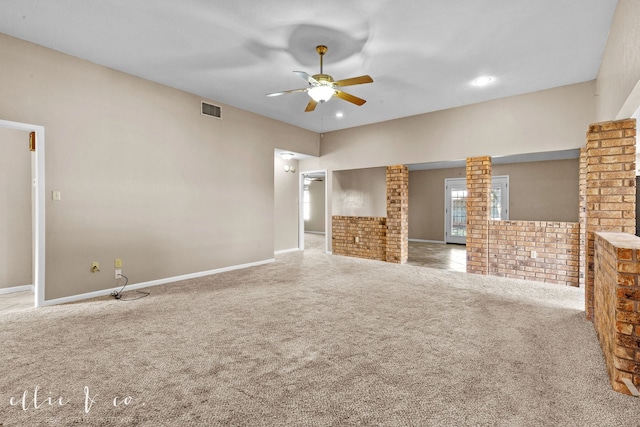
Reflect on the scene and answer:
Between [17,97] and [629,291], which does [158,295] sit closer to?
[17,97]

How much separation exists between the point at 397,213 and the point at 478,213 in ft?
4.88

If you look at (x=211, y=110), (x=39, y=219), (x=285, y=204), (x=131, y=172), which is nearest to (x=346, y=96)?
(x=211, y=110)

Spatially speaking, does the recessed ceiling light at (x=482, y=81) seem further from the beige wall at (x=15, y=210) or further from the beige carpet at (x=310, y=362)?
the beige wall at (x=15, y=210)

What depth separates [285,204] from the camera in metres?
7.75

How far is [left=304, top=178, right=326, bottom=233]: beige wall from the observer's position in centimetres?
1236

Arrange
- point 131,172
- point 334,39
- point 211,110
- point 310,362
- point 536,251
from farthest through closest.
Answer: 1. point 211,110
2. point 536,251
3. point 131,172
4. point 334,39
5. point 310,362

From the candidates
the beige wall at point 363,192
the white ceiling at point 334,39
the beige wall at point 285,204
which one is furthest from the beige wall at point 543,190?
the beige wall at point 285,204

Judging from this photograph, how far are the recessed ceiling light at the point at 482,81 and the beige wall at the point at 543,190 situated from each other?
4.68m

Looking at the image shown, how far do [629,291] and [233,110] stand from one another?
541cm

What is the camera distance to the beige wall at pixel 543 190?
728cm

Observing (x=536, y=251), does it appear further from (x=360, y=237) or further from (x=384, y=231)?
(x=360, y=237)

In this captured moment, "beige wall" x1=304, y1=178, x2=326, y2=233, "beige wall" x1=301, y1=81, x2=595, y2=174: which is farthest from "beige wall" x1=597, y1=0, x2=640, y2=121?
"beige wall" x1=304, y1=178, x2=326, y2=233

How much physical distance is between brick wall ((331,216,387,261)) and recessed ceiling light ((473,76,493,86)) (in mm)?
3062

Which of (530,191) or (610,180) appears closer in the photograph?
(610,180)
